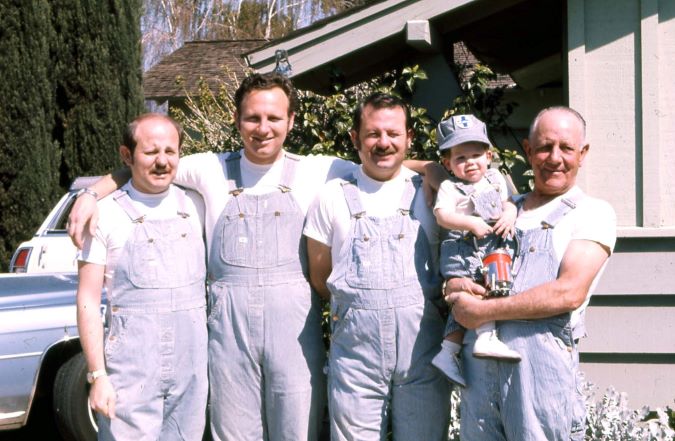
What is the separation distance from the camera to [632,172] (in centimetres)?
476

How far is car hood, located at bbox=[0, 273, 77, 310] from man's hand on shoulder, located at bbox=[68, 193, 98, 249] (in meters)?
2.51

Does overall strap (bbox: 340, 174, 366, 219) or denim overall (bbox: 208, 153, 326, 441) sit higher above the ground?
overall strap (bbox: 340, 174, 366, 219)

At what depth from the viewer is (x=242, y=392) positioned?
330cm

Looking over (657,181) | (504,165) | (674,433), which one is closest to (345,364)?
(674,433)

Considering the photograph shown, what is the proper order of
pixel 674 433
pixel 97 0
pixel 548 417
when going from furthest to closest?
pixel 97 0
pixel 674 433
pixel 548 417

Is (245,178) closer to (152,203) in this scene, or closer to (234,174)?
(234,174)

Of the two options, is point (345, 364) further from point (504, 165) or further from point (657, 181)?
point (657, 181)

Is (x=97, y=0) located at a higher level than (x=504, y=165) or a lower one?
higher

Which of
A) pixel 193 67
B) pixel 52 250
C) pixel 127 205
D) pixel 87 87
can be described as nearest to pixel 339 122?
pixel 127 205

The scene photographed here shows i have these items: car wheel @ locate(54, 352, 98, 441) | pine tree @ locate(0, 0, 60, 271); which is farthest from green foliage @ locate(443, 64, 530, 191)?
pine tree @ locate(0, 0, 60, 271)

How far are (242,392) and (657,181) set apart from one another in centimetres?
270

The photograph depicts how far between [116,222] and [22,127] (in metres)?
10.4

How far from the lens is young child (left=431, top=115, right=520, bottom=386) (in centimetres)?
298

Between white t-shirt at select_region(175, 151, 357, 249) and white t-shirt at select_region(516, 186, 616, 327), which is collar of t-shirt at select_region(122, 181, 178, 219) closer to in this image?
white t-shirt at select_region(175, 151, 357, 249)
